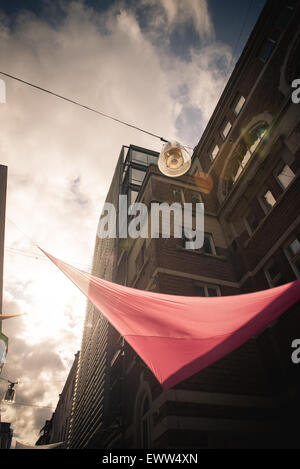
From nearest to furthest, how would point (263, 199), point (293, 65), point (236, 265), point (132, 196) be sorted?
point (293, 65), point (263, 199), point (236, 265), point (132, 196)

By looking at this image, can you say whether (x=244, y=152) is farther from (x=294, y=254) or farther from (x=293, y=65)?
(x=294, y=254)

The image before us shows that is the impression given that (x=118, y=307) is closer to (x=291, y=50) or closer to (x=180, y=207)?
(x=180, y=207)

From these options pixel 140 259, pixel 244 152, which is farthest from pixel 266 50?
pixel 140 259

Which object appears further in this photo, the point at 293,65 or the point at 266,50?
the point at 266,50

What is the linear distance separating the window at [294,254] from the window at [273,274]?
764 millimetres

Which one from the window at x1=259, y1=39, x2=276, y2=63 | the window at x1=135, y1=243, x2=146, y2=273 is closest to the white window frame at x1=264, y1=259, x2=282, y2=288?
the window at x1=135, y1=243, x2=146, y2=273

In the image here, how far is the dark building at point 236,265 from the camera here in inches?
302

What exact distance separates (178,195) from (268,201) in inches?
213

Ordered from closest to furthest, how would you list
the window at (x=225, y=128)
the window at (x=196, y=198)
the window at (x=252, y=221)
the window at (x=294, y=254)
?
the window at (x=294, y=254), the window at (x=252, y=221), the window at (x=196, y=198), the window at (x=225, y=128)

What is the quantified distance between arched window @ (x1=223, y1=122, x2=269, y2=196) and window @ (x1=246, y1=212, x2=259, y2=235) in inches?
82.4

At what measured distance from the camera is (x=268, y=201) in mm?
11617
